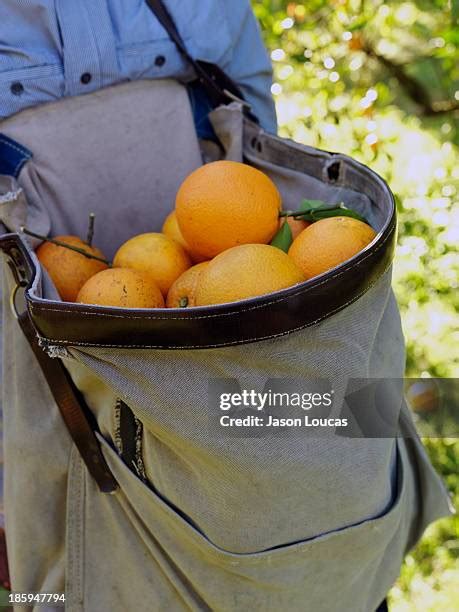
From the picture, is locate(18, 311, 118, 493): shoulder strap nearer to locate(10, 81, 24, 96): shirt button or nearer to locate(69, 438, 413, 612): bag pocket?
locate(69, 438, 413, 612): bag pocket

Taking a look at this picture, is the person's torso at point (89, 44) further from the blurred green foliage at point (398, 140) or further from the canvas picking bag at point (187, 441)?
the blurred green foliage at point (398, 140)

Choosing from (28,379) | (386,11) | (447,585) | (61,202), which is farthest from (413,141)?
(28,379)

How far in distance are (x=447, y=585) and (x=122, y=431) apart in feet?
4.48

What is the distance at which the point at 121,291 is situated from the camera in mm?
1161

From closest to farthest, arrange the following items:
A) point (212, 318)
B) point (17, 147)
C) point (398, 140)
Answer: point (212, 318) < point (17, 147) < point (398, 140)

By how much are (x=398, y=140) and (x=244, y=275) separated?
1.40 metres

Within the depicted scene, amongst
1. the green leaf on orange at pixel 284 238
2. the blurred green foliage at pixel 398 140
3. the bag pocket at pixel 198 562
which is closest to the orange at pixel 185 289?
the green leaf on orange at pixel 284 238

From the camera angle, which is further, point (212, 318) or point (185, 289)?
point (185, 289)

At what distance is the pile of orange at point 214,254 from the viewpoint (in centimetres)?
107

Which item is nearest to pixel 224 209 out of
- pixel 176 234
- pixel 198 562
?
pixel 176 234

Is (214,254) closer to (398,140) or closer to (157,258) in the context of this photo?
(157,258)

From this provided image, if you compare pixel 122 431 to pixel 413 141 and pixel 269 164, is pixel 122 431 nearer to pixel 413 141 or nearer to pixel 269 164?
pixel 269 164

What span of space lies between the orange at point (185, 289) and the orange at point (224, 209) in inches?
2.2

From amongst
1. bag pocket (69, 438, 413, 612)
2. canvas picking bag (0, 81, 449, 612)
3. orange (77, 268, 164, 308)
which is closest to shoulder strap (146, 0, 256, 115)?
canvas picking bag (0, 81, 449, 612)
